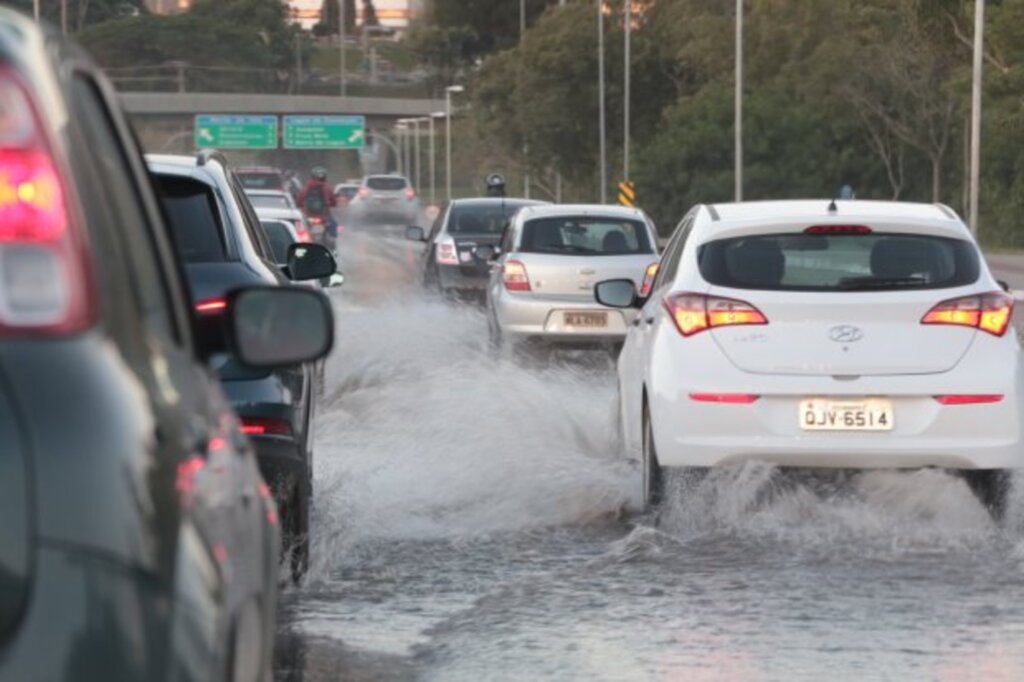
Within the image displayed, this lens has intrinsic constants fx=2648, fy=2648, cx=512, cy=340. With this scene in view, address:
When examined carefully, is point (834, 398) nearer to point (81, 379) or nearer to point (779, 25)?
point (81, 379)

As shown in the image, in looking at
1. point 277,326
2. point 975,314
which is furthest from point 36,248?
point 975,314

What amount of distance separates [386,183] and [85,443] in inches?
3327

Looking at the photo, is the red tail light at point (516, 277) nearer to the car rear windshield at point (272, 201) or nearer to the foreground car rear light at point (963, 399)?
the foreground car rear light at point (963, 399)

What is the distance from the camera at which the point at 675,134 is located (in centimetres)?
7725

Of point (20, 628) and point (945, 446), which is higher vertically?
point (20, 628)

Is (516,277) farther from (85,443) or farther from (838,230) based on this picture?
(85,443)

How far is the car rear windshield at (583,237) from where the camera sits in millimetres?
23172

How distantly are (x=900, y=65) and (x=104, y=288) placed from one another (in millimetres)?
68648

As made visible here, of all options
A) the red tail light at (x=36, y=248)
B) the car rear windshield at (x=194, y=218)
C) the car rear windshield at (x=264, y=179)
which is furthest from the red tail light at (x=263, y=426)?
the car rear windshield at (x=264, y=179)

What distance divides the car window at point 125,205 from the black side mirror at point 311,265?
799 cm

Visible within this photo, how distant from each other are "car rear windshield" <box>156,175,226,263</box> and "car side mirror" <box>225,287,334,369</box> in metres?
4.57

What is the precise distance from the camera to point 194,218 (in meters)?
9.38

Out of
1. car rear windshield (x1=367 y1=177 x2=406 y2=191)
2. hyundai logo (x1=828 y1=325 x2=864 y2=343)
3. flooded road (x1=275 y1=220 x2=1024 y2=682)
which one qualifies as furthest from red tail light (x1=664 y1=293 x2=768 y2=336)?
car rear windshield (x1=367 y1=177 x2=406 y2=191)

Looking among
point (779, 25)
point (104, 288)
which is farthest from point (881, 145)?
point (104, 288)
